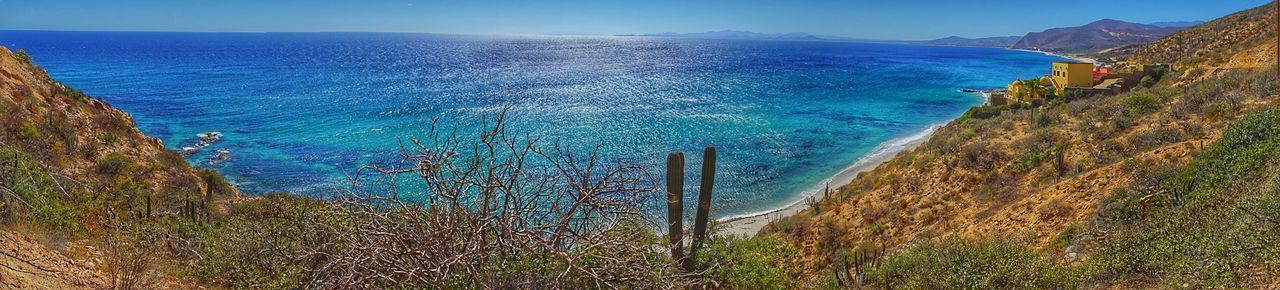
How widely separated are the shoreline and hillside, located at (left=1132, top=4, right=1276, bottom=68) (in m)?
13.1

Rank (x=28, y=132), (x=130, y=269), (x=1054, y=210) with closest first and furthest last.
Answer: (x=130, y=269)
(x=1054, y=210)
(x=28, y=132)

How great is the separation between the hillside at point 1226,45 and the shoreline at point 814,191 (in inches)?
515

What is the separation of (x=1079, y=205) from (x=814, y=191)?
1389cm

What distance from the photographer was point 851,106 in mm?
54906

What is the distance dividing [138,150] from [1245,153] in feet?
88.3

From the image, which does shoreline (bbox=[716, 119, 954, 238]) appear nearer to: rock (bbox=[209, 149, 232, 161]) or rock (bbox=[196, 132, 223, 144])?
rock (bbox=[209, 149, 232, 161])

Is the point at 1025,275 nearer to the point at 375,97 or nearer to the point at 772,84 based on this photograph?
the point at 375,97

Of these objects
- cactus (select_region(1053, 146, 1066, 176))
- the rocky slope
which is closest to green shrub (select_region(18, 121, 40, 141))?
the rocky slope

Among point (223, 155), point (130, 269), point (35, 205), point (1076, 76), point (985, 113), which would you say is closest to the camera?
point (130, 269)

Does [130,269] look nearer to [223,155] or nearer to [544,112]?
[223,155]

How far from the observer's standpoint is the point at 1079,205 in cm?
1295

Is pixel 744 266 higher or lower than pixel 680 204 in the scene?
lower

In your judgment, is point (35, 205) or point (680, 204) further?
point (680, 204)

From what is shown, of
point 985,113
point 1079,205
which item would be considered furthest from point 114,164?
point 985,113
